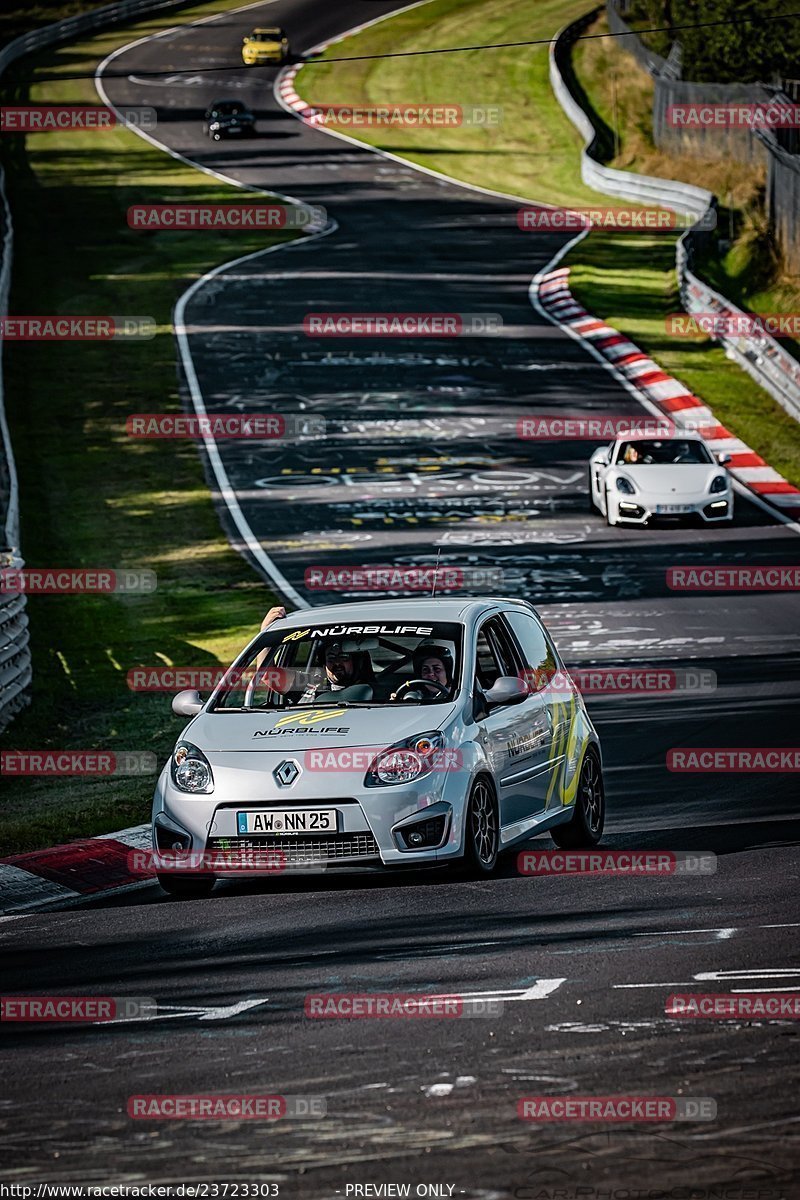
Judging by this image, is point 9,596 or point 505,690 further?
point 9,596

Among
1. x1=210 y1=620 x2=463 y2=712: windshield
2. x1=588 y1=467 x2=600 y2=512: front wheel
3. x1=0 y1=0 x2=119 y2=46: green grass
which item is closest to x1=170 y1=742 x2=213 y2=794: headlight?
x1=210 y1=620 x2=463 y2=712: windshield

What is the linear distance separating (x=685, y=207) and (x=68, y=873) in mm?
41968

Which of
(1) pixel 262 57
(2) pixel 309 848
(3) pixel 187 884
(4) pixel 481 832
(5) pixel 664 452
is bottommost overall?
(5) pixel 664 452

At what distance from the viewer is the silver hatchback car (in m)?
10.0

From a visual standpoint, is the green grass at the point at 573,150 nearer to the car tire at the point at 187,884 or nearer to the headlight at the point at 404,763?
the headlight at the point at 404,763

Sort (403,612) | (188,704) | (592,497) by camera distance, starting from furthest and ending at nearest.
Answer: (592,497) → (403,612) → (188,704)

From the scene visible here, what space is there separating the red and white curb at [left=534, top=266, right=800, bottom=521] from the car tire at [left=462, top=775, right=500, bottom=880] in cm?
1772

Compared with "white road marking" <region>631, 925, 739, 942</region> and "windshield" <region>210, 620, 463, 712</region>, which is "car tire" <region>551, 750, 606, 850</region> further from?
"white road marking" <region>631, 925, 739, 942</region>

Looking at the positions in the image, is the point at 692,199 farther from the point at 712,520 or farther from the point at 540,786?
the point at 540,786

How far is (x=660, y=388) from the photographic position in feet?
119

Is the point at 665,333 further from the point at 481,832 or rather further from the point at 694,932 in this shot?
the point at 694,932

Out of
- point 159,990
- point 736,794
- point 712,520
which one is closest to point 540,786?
point 736,794

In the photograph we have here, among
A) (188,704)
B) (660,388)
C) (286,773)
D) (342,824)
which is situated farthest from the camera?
(660,388)

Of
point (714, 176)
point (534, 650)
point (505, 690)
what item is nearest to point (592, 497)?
point (534, 650)
